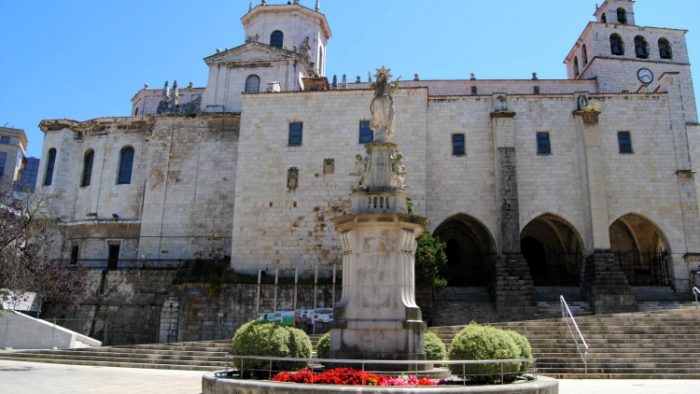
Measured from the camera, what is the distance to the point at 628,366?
16.2 metres

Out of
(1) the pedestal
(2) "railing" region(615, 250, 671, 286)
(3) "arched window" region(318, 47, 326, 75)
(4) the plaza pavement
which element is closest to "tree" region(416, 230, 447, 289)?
(4) the plaza pavement

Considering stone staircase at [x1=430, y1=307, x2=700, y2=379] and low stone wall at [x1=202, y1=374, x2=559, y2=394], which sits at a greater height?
stone staircase at [x1=430, y1=307, x2=700, y2=379]

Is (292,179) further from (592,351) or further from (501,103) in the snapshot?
(592,351)

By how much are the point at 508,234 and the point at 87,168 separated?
2754 centimetres

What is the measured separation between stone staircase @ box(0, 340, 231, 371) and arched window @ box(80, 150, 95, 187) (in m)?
18.1

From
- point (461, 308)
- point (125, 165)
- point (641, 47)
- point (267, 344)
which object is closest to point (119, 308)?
point (125, 165)

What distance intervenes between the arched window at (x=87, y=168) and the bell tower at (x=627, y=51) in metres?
35.6

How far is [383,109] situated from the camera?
12719 millimetres

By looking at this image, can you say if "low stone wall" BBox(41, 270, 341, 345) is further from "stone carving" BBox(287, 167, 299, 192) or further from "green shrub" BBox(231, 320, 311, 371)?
"green shrub" BBox(231, 320, 311, 371)

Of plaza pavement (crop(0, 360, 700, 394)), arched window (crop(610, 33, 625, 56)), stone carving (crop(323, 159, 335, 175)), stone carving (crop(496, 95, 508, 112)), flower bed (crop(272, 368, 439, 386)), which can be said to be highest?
arched window (crop(610, 33, 625, 56))

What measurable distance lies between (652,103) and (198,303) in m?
26.0

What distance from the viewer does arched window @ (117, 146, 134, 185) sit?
35.8m

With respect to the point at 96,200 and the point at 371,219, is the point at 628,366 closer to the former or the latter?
the point at 371,219

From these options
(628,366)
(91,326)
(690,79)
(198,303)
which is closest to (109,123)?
(91,326)
